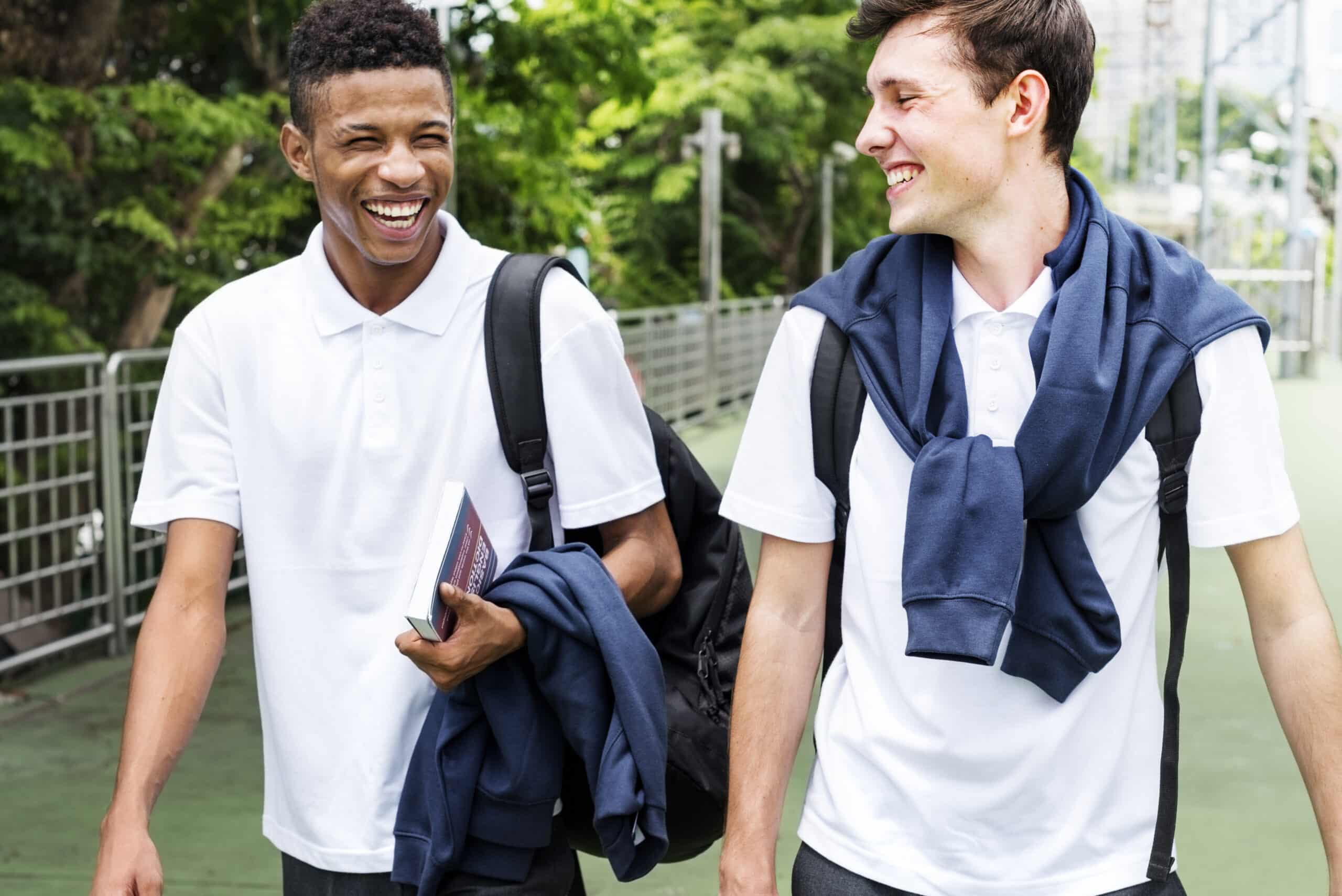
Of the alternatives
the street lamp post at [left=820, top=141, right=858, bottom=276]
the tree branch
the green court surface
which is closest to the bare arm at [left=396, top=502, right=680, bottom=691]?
the green court surface

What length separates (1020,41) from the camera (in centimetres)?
214

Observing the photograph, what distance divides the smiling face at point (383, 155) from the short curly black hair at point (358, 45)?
16 millimetres

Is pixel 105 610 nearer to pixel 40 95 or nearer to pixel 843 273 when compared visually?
pixel 40 95

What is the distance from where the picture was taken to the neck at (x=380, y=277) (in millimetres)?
2533

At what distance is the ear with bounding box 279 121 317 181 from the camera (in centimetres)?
257

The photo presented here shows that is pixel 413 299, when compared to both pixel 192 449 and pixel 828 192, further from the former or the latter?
pixel 828 192

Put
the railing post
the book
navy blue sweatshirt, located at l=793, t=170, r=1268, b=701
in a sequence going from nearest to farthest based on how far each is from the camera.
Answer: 1. navy blue sweatshirt, located at l=793, t=170, r=1268, b=701
2. the book
3. the railing post

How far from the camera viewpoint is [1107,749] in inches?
83.0

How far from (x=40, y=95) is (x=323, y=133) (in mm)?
5530

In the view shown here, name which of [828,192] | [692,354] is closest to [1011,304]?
[692,354]

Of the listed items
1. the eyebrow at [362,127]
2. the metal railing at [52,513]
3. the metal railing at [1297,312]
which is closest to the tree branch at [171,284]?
the metal railing at [52,513]


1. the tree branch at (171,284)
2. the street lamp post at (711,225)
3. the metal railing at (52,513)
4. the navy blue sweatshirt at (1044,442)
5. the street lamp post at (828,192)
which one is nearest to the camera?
the navy blue sweatshirt at (1044,442)

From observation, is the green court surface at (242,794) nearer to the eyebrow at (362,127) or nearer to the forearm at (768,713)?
the forearm at (768,713)

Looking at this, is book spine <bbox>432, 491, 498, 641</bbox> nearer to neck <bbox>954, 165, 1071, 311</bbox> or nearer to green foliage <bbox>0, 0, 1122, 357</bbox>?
neck <bbox>954, 165, 1071, 311</bbox>
